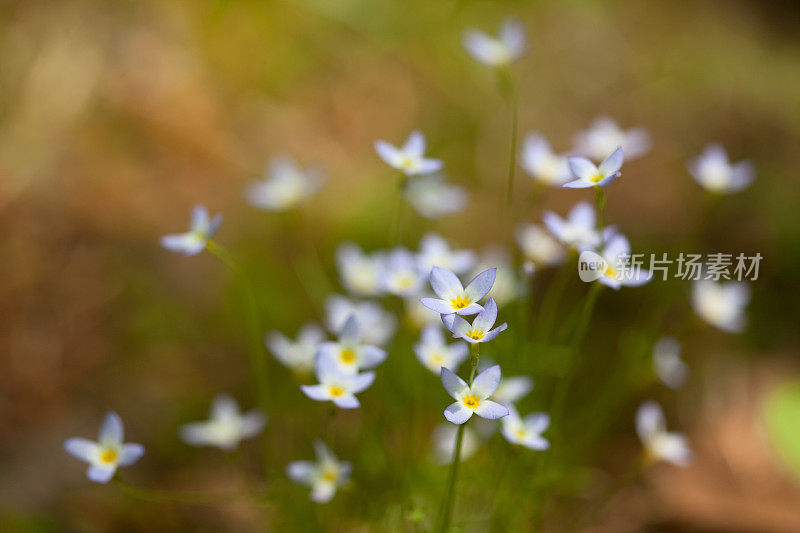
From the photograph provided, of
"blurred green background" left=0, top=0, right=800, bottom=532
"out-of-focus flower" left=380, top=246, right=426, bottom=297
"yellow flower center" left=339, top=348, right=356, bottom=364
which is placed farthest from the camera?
"blurred green background" left=0, top=0, right=800, bottom=532

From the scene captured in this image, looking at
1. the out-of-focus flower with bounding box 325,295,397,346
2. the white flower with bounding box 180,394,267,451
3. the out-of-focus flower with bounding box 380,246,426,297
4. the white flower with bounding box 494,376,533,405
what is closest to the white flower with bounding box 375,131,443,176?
the out-of-focus flower with bounding box 380,246,426,297

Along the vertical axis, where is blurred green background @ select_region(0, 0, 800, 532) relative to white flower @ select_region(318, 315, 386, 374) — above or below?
above

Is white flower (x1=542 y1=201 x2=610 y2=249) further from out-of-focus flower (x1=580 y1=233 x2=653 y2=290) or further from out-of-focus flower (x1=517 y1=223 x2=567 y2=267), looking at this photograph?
out-of-focus flower (x1=517 y1=223 x2=567 y2=267)

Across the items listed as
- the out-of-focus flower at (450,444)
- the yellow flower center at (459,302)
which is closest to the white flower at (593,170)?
the yellow flower center at (459,302)

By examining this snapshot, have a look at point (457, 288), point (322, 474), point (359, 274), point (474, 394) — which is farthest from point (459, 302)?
point (359, 274)

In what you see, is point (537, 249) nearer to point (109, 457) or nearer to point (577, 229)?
point (577, 229)

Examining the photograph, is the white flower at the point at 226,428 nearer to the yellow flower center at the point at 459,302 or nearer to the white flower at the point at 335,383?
the white flower at the point at 335,383
